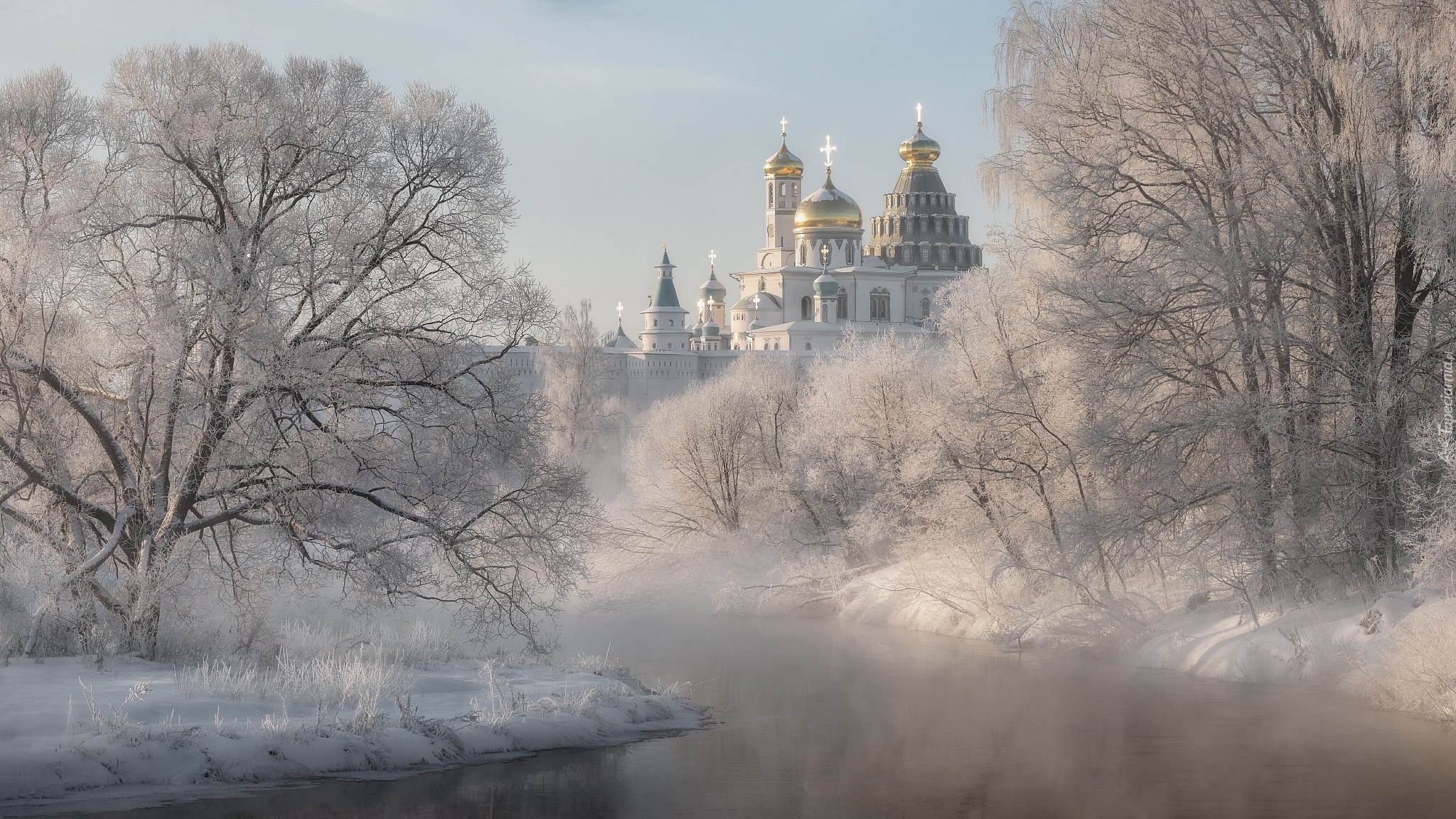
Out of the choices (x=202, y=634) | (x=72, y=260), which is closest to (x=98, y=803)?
(x=202, y=634)

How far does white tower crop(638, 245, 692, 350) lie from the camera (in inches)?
2879

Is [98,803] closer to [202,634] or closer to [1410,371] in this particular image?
[202,634]

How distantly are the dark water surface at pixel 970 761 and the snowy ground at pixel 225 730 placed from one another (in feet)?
0.72

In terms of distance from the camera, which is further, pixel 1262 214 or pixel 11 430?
pixel 1262 214

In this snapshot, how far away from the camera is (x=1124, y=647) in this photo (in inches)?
615

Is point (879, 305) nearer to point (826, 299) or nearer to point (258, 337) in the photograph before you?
point (826, 299)

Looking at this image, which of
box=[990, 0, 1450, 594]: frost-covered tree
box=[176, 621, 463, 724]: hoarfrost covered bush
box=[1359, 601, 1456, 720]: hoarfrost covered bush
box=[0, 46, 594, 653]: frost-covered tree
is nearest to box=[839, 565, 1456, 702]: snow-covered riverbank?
box=[1359, 601, 1456, 720]: hoarfrost covered bush

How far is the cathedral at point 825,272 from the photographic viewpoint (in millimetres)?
73188

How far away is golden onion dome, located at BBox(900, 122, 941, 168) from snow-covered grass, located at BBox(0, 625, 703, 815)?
70.6m

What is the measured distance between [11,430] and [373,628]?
4.06 meters

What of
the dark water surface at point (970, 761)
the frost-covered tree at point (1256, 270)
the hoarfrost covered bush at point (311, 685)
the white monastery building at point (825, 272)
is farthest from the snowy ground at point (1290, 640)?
the white monastery building at point (825, 272)

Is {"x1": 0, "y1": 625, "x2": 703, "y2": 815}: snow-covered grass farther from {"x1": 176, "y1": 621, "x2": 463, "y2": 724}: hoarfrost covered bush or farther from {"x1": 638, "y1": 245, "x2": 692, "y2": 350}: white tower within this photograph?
{"x1": 638, "y1": 245, "x2": 692, "y2": 350}: white tower

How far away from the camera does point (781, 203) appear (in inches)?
3155

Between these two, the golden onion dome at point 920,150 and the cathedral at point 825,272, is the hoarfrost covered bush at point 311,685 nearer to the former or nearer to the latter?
the cathedral at point 825,272
